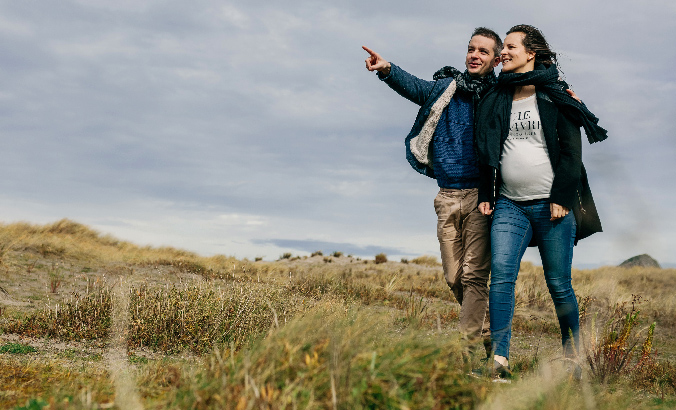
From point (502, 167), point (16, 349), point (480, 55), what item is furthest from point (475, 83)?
point (16, 349)

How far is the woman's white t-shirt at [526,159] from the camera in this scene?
3.80 meters

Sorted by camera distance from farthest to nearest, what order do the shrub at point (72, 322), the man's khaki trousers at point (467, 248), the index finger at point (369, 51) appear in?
the shrub at point (72, 322)
the index finger at point (369, 51)
the man's khaki trousers at point (467, 248)

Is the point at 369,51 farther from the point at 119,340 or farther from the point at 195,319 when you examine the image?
the point at 119,340

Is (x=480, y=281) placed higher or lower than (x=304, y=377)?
higher

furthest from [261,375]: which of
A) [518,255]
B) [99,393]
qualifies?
[518,255]

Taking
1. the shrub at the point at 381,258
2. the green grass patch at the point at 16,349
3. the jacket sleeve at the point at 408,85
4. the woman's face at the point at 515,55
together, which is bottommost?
the green grass patch at the point at 16,349

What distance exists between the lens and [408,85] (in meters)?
4.28

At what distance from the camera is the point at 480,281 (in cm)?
415

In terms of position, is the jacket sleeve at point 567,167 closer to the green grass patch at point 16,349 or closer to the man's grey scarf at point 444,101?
the man's grey scarf at point 444,101

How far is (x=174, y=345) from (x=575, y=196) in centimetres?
371

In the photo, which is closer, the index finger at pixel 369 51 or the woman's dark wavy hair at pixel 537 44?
the woman's dark wavy hair at pixel 537 44

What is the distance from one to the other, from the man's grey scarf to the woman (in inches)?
8.3

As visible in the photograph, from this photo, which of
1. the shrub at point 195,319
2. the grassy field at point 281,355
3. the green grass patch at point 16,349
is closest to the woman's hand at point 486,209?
the grassy field at point 281,355

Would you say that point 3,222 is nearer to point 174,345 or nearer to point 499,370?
point 174,345
